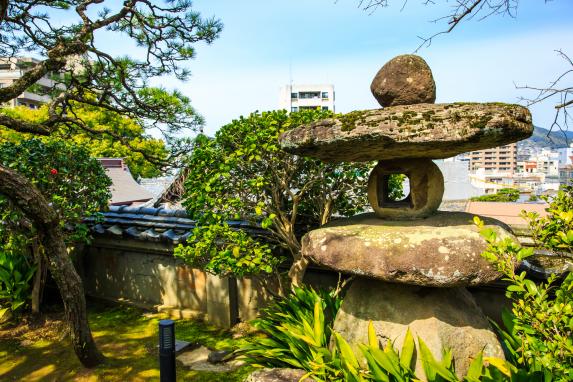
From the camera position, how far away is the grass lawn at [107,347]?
574cm

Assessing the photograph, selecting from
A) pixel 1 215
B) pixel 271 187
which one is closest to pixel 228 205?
pixel 271 187

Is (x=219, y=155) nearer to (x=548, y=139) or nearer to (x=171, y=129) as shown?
(x=171, y=129)

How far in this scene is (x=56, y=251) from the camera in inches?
209

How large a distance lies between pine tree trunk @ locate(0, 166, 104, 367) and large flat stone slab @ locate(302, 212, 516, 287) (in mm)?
3379

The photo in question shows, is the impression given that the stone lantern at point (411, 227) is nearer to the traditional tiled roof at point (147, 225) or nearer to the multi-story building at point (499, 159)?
the traditional tiled roof at point (147, 225)

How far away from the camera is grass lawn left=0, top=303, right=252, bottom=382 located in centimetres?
574

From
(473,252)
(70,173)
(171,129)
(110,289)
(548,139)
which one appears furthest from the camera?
(110,289)

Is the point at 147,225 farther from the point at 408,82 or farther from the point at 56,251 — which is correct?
the point at 408,82

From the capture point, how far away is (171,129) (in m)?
8.35

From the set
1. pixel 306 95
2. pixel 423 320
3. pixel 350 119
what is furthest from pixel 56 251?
pixel 306 95

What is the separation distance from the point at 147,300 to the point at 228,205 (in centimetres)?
425

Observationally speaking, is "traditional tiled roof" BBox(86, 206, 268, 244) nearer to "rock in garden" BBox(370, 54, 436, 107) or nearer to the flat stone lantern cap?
the flat stone lantern cap

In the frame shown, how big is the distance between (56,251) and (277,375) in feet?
11.0

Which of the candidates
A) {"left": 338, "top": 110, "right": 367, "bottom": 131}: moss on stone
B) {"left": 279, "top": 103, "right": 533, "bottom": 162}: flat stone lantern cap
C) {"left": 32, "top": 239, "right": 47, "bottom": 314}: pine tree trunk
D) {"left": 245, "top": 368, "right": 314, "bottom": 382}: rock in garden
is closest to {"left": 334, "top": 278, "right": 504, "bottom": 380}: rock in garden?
{"left": 245, "top": 368, "right": 314, "bottom": 382}: rock in garden
